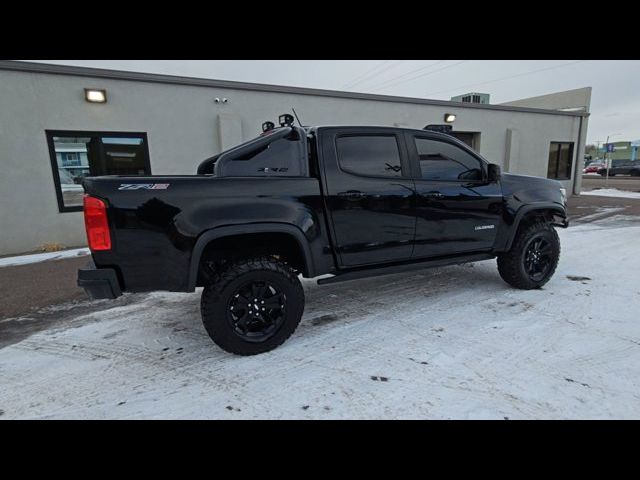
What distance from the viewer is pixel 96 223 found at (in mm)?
2553

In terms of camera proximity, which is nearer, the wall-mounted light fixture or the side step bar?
the side step bar

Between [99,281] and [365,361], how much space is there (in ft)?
6.80

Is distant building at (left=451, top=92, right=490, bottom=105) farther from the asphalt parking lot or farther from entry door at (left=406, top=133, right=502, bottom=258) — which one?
entry door at (left=406, top=133, right=502, bottom=258)

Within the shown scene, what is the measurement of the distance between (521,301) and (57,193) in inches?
321

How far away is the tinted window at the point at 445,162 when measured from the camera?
3.73m

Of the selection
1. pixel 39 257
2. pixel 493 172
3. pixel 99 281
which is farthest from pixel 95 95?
pixel 493 172

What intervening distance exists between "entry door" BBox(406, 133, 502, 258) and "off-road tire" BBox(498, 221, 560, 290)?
37 cm

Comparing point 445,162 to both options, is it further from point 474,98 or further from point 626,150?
point 626,150

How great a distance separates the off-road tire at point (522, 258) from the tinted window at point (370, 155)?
5.91ft

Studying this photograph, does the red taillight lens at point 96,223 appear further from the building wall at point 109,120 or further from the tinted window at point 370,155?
the building wall at point 109,120

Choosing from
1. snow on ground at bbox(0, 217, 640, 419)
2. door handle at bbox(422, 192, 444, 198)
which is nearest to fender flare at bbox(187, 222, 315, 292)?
snow on ground at bbox(0, 217, 640, 419)

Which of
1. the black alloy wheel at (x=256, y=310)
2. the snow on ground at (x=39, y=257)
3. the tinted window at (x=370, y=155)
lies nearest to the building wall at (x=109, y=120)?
the snow on ground at (x=39, y=257)

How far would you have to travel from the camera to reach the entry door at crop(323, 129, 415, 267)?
3266mm
